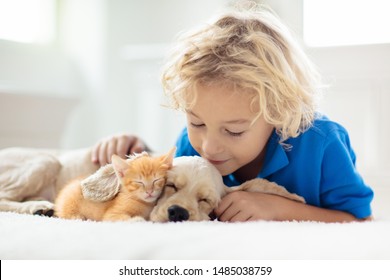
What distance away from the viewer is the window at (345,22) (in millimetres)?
2895

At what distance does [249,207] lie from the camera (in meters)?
1.23

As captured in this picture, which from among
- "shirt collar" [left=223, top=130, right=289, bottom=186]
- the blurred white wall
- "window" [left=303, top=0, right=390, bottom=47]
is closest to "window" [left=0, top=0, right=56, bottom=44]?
the blurred white wall

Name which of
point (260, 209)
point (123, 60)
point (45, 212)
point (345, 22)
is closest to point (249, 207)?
point (260, 209)

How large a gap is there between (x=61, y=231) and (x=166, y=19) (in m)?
2.40

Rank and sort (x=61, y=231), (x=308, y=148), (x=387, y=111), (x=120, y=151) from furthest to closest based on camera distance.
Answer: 1. (x=387, y=111)
2. (x=120, y=151)
3. (x=308, y=148)
4. (x=61, y=231)

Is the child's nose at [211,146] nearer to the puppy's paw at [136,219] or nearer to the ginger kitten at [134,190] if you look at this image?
the ginger kitten at [134,190]

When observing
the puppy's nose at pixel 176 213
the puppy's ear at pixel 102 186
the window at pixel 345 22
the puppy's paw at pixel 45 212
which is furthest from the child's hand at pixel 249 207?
the window at pixel 345 22

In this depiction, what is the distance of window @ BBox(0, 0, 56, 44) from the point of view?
3.02 meters

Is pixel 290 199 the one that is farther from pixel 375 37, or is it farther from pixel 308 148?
pixel 375 37

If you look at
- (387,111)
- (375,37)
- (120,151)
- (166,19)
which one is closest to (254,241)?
(120,151)

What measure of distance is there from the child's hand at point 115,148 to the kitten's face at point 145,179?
2.29ft

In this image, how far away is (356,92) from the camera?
2854 mm

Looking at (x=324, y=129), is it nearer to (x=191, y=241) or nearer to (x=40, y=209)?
(x=191, y=241)

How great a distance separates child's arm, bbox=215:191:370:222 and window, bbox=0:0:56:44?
6.98 ft
